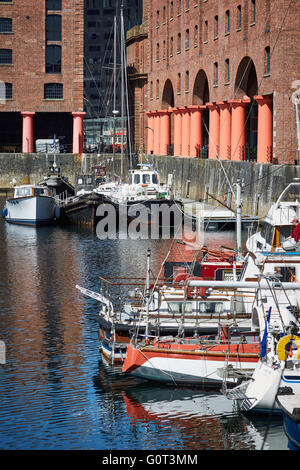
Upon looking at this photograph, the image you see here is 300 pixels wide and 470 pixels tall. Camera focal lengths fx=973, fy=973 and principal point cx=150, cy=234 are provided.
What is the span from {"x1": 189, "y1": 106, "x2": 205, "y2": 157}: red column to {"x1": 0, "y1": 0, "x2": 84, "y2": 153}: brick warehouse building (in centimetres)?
1728

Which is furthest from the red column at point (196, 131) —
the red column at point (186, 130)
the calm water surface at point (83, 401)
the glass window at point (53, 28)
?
the calm water surface at point (83, 401)

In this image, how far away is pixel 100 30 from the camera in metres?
195

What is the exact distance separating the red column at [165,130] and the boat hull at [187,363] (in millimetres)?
67824

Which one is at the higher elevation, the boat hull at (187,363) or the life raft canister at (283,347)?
the life raft canister at (283,347)

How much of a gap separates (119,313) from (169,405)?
5358 millimetres

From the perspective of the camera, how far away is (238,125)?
67.6 m

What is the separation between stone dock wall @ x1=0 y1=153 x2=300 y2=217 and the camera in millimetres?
55281

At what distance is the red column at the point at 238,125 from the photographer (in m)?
67.4

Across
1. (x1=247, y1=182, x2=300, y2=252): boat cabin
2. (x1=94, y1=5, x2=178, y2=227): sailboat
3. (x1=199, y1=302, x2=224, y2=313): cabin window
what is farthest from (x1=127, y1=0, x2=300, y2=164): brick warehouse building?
(x1=199, y1=302, x2=224, y2=313): cabin window

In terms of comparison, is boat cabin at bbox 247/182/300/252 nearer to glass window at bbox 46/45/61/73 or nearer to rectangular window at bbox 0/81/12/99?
rectangular window at bbox 0/81/12/99

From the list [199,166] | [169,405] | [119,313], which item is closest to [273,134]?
[199,166]

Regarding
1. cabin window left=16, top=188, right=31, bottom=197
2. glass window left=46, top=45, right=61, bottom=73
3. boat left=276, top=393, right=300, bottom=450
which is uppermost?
glass window left=46, top=45, right=61, bottom=73

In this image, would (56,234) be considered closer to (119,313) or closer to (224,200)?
(224,200)

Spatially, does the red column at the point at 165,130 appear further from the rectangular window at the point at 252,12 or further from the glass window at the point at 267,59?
the glass window at the point at 267,59
